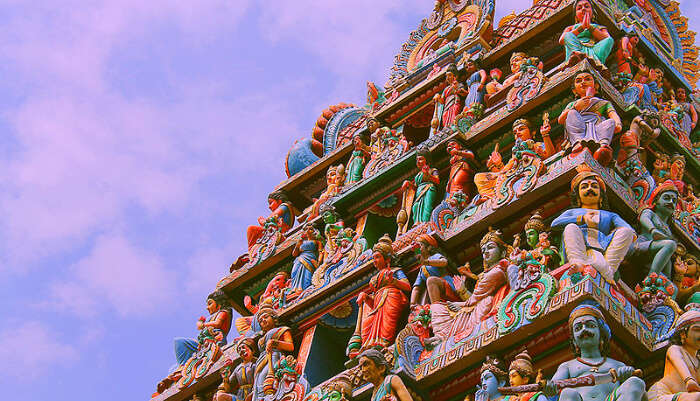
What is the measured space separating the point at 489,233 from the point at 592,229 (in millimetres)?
1804

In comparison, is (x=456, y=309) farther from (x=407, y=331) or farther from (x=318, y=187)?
(x=318, y=187)

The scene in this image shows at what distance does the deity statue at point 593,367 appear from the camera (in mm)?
12680

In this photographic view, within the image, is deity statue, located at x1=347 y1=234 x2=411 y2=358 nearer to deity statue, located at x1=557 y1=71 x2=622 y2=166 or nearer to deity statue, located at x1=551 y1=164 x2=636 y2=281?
deity statue, located at x1=551 y1=164 x2=636 y2=281

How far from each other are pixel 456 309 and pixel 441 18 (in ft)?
31.6

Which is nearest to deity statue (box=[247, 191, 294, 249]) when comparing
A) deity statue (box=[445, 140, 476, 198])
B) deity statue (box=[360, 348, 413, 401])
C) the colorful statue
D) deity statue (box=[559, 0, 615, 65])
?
deity statue (box=[445, 140, 476, 198])

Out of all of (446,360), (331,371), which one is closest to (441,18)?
(331,371)

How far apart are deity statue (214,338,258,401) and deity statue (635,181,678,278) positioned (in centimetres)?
617

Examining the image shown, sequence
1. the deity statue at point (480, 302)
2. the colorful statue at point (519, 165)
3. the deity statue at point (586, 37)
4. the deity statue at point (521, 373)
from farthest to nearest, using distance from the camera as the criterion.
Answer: the deity statue at point (586, 37)
the colorful statue at point (519, 165)
the deity statue at point (480, 302)
the deity statue at point (521, 373)

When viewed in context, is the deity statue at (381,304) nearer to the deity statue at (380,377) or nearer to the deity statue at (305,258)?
the deity statue at (380,377)

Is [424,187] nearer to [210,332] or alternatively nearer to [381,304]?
[381,304]

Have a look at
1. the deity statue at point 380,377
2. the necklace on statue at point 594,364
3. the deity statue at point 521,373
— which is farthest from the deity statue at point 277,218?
the necklace on statue at point 594,364

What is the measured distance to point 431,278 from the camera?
16.7 metres

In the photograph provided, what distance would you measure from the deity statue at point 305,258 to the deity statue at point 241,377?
1.30 metres

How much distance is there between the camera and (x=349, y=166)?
72.4 ft
